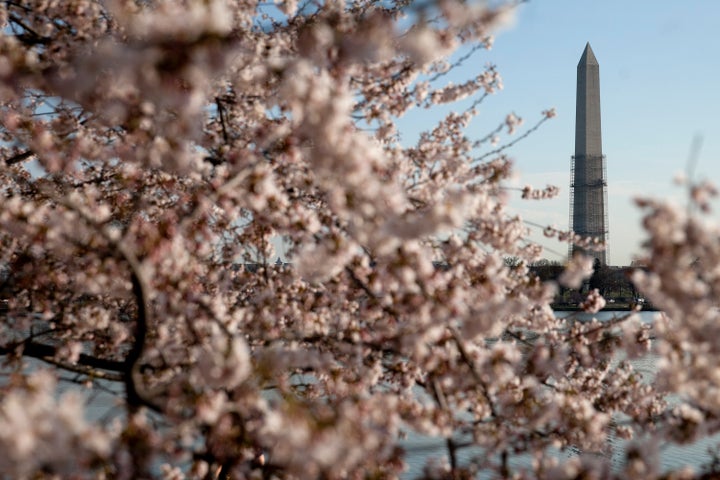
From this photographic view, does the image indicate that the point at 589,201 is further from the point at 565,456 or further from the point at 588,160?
the point at 565,456

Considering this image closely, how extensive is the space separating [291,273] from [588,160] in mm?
82237

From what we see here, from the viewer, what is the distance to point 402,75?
5734mm

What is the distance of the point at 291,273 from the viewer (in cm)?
562

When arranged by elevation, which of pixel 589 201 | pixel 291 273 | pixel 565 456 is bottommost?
pixel 565 456

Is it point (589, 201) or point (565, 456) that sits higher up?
point (589, 201)

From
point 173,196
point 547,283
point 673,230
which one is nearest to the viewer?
point 673,230

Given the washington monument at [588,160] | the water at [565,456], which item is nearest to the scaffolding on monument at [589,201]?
the washington monument at [588,160]

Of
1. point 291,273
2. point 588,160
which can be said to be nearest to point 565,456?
point 291,273

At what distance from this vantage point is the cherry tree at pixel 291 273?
2.56m

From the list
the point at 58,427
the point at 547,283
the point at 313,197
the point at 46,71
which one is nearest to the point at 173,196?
the point at 313,197

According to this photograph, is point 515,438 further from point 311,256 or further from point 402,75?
point 402,75

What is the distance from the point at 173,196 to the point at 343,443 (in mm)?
4629

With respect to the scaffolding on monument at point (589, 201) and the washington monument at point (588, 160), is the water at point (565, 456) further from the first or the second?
the scaffolding on monument at point (589, 201)

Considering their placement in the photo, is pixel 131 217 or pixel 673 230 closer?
pixel 673 230
